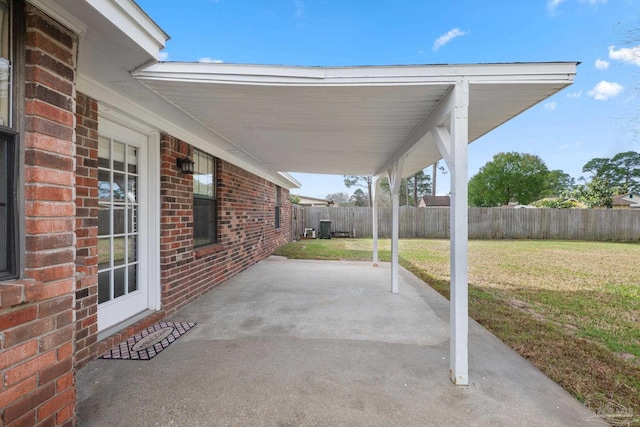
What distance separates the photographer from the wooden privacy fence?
15.7 m

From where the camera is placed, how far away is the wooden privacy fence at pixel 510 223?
51.5 feet

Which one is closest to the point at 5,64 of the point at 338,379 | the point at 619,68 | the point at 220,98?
the point at 220,98

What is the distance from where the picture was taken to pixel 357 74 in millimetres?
2379

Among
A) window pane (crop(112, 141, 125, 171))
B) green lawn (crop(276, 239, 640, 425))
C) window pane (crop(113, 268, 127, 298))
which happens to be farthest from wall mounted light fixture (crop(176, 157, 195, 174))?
green lawn (crop(276, 239, 640, 425))

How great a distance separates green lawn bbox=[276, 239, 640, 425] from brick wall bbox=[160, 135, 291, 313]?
228cm

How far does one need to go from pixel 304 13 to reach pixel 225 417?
27.6 ft

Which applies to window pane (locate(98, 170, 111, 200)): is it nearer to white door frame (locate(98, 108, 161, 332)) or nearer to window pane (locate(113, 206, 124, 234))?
window pane (locate(113, 206, 124, 234))

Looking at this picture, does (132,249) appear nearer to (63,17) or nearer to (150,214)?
(150,214)

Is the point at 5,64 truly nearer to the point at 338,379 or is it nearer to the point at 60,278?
the point at 60,278

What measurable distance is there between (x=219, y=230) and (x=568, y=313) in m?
5.74

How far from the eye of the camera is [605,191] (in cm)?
2342

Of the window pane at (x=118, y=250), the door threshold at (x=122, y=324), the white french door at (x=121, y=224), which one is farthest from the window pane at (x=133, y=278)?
the door threshold at (x=122, y=324)

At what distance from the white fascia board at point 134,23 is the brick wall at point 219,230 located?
72.7 inches

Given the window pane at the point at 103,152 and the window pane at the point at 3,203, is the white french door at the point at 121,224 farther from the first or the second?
the window pane at the point at 3,203
